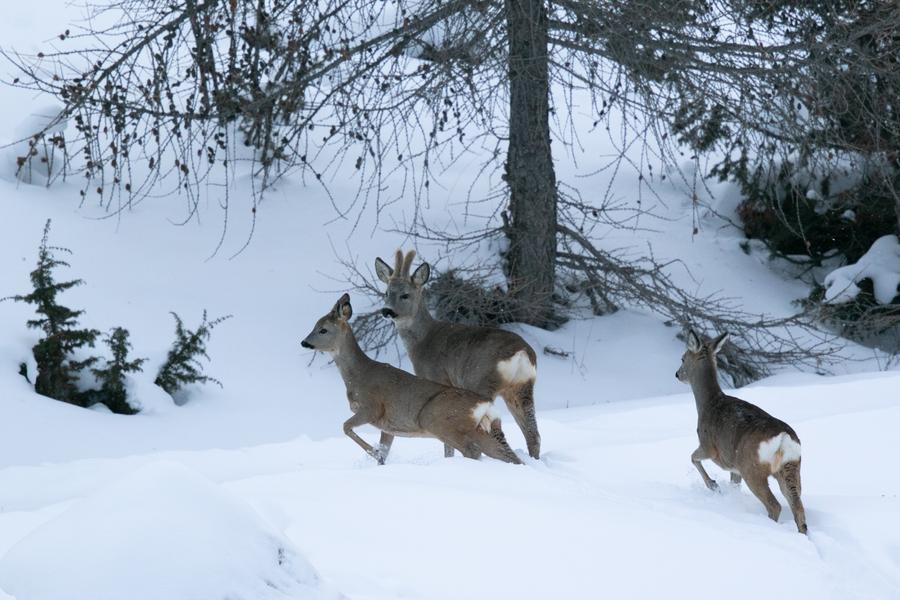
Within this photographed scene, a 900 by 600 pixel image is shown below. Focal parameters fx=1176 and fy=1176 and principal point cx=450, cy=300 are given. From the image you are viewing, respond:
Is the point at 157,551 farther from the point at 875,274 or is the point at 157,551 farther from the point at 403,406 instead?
the point at 875,274

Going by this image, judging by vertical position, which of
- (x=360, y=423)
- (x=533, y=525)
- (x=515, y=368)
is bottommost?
(x=360, y=423)

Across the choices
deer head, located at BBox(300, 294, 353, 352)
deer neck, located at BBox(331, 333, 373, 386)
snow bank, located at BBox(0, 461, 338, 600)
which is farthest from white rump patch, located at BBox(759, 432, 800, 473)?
snow bank, located at BBox(0, 461, 338, 600)

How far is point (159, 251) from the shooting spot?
1470 centimetres

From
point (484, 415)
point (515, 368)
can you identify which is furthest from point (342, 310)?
point (484, 415)

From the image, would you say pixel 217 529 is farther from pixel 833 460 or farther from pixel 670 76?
pixel 670 76

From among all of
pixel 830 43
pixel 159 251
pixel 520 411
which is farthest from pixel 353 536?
pixel 159 251

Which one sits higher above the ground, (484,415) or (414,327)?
(414,327)

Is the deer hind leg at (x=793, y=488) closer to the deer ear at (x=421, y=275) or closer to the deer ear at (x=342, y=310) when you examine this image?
the deer ear at (x=342, y=310)

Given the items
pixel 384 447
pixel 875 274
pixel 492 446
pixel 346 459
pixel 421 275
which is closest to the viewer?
pixel 492 446

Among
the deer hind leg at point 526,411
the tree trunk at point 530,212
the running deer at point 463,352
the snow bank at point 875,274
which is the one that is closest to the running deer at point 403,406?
the running deer at point 463,352

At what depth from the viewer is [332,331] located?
28.3 feet

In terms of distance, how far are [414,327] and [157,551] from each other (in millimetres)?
6490

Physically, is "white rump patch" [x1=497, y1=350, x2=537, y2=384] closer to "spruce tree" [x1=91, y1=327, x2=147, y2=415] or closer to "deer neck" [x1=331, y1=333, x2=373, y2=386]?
"deer neck" [x1=331, y1=333, x2=373, y2=386]

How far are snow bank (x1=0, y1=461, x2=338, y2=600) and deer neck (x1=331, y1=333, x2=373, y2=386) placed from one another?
4.21m
